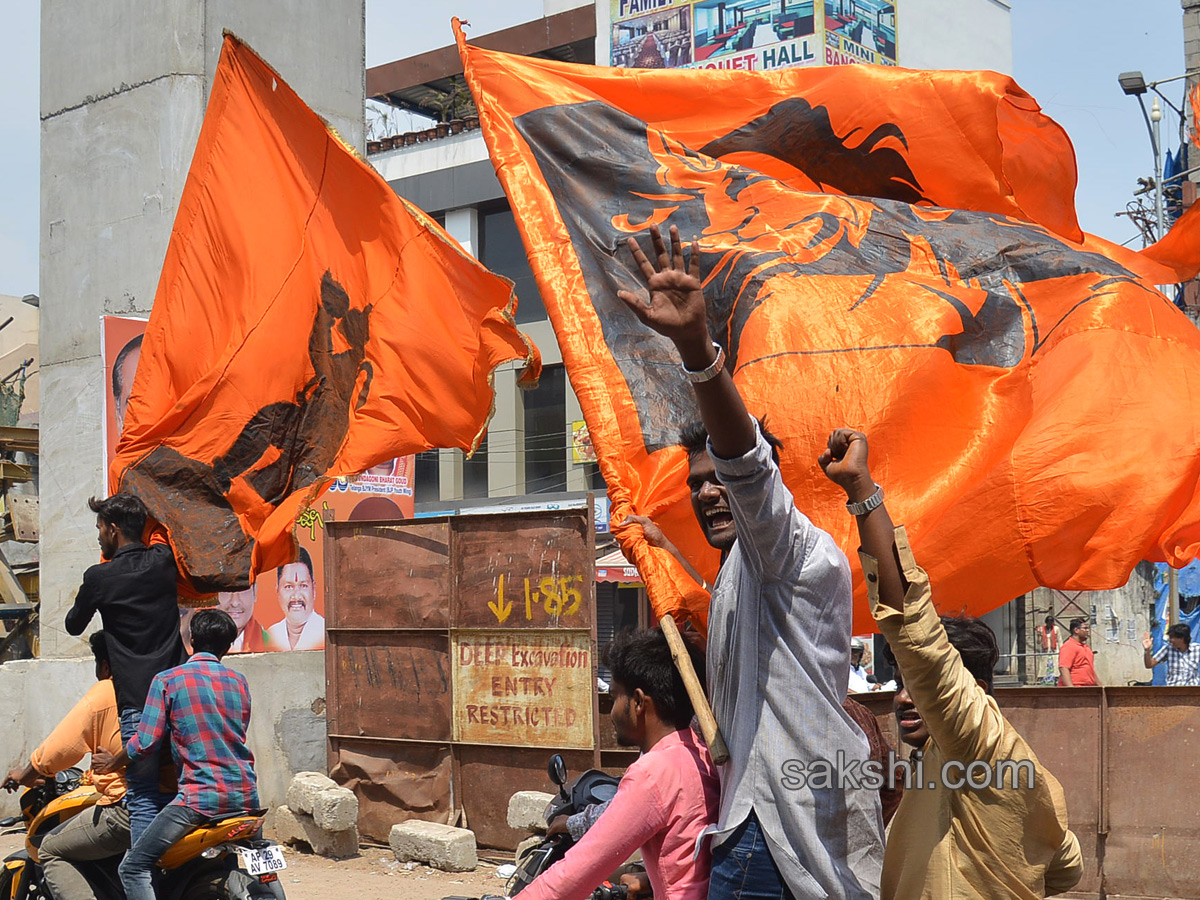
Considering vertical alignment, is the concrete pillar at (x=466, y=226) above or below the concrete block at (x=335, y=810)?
above

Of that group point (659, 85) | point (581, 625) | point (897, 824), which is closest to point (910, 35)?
point (581, 625)

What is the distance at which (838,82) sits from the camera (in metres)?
5.15

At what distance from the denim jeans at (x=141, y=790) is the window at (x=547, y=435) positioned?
80.9 feet

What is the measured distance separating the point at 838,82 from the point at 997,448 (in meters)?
1.83

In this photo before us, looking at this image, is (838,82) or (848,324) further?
(838,82)

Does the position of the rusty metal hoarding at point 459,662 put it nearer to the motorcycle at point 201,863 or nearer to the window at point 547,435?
the motorcycle at point 201,863

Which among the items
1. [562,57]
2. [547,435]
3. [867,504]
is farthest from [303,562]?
[562,57]

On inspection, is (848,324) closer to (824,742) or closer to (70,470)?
(824,742)

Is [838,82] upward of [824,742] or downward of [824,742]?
upward

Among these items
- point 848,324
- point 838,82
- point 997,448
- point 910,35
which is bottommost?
point 997,448

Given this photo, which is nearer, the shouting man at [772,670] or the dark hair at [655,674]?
the shouting man at [772,670]

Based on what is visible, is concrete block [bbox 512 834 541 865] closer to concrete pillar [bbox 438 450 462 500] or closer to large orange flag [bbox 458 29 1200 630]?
large orange flag [bbox 458 29 1200 630]

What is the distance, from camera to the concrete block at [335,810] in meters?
9.36

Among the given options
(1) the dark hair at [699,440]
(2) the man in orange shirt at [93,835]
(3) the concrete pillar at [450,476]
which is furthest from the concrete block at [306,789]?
(3) the concrete pillar at [450,476]
